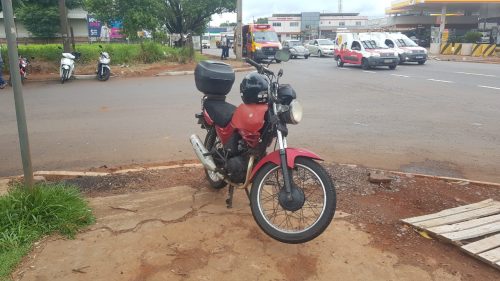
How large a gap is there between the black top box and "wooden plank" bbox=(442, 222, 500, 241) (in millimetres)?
2448

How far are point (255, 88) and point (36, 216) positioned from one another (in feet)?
7.06

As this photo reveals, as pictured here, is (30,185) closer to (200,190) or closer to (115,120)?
(200,190)

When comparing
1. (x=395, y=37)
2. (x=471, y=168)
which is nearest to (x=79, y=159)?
(x=471, y=168)

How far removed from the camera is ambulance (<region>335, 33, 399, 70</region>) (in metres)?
21.2

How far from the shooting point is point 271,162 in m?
3.41

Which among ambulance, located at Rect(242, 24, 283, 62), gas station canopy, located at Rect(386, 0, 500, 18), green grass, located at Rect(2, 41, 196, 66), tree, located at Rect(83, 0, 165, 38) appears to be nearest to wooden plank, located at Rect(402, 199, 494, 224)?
green grass, located at Rect(2, 41, 196, 66)

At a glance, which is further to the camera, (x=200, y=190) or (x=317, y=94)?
(x=317, y=94)

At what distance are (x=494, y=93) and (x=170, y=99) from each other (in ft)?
30.5

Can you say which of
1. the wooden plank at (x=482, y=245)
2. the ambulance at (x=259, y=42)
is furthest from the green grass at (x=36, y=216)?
the ambulance at (x=259, y=42)

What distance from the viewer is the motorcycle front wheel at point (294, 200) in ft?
10.6

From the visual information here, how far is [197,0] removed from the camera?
34.5 meters

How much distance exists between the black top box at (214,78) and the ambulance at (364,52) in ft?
59.8

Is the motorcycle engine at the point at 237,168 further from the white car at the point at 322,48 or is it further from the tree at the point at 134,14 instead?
the white car at the point at 322,48

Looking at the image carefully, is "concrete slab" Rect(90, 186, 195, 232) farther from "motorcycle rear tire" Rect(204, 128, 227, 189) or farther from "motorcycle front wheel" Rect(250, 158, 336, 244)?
"motorcycle front wheel" Rect(250, 158, 336, 244)
